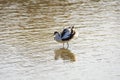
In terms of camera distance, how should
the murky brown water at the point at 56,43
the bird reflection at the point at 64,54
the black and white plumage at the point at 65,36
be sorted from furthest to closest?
the black and white plumage at the point at 65,36 < the bird reflection at the point at 64,54 < the murky brown water at the point at 56,43

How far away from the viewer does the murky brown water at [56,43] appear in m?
11.0

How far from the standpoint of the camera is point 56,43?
13.7 m

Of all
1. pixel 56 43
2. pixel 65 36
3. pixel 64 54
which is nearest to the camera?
pixel 64 54

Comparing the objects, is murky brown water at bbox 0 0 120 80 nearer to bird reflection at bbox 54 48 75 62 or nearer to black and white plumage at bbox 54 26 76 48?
bird reflection at bbox 54 48 75 62

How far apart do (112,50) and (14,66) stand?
2.96 meters

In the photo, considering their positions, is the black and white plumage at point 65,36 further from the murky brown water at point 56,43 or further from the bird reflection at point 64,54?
the bird reflection at point 64,54

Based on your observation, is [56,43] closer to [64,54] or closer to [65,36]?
[65,36]

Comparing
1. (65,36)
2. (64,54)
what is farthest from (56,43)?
(64,54)

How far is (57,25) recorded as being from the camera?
1555cm

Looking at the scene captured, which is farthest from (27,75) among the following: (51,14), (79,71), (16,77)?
(51,14)

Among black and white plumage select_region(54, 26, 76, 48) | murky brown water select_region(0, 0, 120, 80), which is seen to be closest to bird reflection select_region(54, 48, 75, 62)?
murky brown water select_region(0, 0, 120, 80)

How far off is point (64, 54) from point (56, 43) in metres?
0.95

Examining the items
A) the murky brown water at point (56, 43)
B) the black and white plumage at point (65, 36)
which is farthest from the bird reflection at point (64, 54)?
the black and white plumage at point (65, 36)

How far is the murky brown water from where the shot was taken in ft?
36.2
